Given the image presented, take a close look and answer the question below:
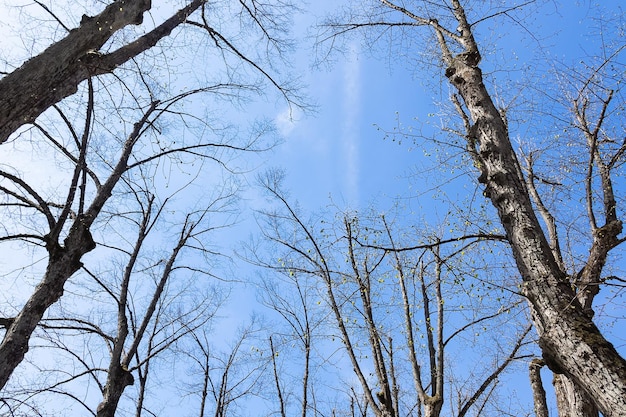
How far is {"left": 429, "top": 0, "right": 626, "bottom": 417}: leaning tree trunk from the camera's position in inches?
106

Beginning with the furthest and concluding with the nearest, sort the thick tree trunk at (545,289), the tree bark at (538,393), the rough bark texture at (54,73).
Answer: the tree bark at (538,393)
the rough bark texture at (54,73)
the thick tree trunk at (545,289)

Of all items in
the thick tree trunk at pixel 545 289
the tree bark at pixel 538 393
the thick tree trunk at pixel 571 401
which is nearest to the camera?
the thick tree trunk at pixel 545 289

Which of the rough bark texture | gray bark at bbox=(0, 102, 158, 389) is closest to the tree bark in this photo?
gray bark at bbox=(0, 102, 158, 389)

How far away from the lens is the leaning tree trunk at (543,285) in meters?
2.69

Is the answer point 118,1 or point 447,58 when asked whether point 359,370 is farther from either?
point 118,1

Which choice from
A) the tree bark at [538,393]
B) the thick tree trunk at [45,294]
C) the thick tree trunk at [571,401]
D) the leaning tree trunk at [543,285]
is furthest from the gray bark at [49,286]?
the tree bark at [538,393]

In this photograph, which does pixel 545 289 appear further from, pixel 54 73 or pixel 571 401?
pixel 54 73

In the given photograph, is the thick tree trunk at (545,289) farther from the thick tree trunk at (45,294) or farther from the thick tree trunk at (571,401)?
the thick tree trunk at (45,294)

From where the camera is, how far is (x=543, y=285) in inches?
124

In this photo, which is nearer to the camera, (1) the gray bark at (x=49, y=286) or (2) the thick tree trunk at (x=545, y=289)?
(2) the thick tree trunk at (x=545, y=289)

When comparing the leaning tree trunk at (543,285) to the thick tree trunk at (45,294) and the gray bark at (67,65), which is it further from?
the thick tree trunk at (45,294)

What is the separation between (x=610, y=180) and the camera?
5609 millimetres

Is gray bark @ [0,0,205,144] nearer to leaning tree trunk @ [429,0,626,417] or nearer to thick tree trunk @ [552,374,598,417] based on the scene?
leaning tree trunk @ [429,0,626,417]

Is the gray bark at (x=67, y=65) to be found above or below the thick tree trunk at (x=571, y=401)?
above
